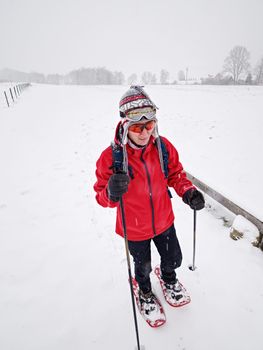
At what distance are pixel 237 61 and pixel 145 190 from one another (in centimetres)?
8638

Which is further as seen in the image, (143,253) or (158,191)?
(143,253)

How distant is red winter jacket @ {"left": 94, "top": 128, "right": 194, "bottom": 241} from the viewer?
81.1 inches

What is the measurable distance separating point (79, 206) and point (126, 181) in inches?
128

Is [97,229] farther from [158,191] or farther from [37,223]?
[158,191]

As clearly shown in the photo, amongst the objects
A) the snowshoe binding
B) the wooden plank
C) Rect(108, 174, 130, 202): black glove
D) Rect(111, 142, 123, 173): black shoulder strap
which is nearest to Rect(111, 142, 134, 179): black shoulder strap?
Rect(111, 142, 123, 173): black shoulder strap

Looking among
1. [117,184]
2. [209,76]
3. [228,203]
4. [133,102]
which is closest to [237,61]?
[209,76]

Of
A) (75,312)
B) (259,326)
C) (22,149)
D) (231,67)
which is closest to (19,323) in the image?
(75,312)

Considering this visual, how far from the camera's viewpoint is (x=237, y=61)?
2756 inches

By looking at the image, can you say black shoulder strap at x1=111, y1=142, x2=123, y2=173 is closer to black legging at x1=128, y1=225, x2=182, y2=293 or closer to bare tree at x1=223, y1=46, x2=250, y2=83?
black legging at x1=128, y1=225, x2=182, y2=293

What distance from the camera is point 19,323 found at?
8.57 feet

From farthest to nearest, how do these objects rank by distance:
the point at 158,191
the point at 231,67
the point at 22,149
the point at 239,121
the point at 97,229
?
the point at 231,67, the point at 239,121, the point at 22,149, the point at 97,229, the point at 158,191

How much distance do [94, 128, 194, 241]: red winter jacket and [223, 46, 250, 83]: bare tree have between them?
81.4 metres

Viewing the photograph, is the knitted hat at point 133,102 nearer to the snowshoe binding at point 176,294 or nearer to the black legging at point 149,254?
the black legging at point 149,254

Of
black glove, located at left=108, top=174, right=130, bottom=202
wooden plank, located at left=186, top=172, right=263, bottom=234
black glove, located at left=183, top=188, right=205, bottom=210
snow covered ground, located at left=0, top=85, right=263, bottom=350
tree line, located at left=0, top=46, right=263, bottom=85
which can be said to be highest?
tree line, located at left=0, top=46, right=263, bottom=85
